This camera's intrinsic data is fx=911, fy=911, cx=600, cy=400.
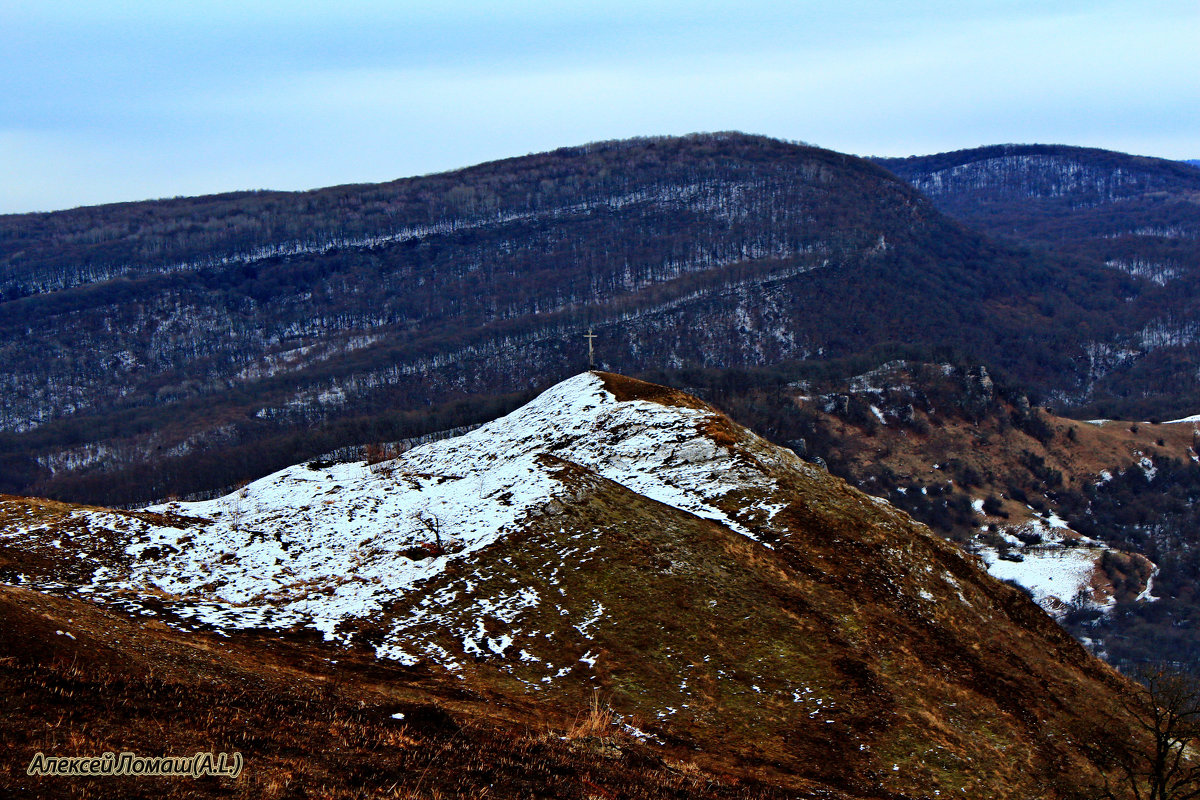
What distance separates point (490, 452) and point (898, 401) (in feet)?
492

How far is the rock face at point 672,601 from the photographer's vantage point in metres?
24.2

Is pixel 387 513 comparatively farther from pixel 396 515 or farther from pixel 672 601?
pixel 672 601

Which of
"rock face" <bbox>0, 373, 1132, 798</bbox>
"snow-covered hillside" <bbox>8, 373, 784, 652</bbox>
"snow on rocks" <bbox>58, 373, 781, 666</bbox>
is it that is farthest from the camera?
"snow-covered hillside" <bbox>8, 373, 784, 652</bbox>

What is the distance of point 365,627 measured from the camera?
27.6 m

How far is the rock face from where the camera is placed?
2425 centimetres

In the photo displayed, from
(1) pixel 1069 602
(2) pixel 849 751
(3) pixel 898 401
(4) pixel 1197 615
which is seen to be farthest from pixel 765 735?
(3) pixel 898 401

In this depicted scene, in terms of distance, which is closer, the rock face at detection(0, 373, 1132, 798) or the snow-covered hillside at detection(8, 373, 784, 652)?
the rock face at detection(0, 373, 1132, 798)

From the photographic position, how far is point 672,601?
2905 centimetres

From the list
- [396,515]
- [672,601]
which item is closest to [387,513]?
[396,515]

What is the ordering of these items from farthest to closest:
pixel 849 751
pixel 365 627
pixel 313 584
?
pixel 313 584
pixel 365 627
pixel 849 751

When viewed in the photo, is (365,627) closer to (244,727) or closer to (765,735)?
(244,727)

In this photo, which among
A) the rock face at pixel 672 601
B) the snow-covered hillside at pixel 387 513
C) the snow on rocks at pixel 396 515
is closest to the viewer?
the rock face at pixel 672 601

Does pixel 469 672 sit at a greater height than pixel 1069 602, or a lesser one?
greater

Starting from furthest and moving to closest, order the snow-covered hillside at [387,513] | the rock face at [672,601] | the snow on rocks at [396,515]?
the snow-covered hillside at [387,513] < the snow on rocks at [396,515] < the rock face at [672,601]
